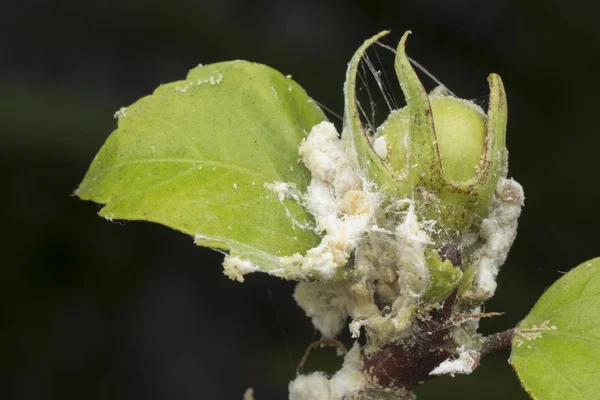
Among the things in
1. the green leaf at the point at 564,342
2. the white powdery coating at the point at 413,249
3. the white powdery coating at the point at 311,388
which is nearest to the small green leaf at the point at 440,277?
the white powdery coating at the point at 413,249

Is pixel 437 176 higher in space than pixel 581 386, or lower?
higher

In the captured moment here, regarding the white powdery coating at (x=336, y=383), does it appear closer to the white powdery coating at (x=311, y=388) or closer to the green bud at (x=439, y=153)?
the white powdery coating at (x=311, y=388)

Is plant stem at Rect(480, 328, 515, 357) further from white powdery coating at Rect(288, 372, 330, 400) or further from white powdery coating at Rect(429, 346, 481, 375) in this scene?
white powdery coating at Rect(288, 372, 330, 400)

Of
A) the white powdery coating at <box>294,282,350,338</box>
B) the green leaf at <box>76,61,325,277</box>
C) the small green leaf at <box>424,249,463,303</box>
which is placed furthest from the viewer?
the white powdery coating at <box>294,282,350,338</box>

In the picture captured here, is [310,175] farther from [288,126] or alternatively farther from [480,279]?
[480,279]

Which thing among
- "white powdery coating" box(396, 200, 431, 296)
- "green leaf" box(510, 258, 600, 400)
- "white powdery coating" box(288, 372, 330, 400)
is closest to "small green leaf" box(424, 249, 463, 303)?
"white powdery coating" box(396, 200, 431, 296)

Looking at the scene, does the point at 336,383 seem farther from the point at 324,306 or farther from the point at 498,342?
the point at 498,342

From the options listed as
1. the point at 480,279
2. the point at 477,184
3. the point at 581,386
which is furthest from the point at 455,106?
the point at 581,386
